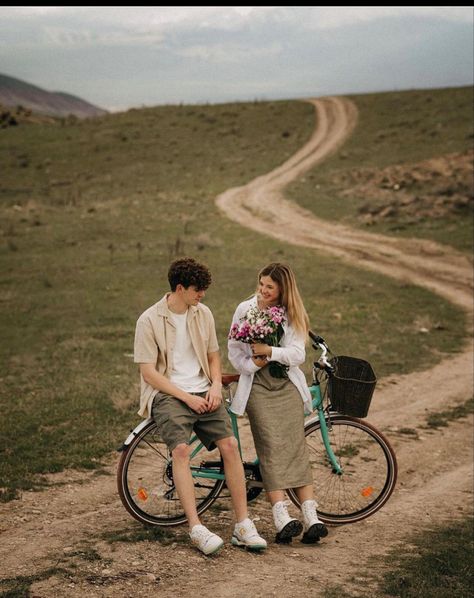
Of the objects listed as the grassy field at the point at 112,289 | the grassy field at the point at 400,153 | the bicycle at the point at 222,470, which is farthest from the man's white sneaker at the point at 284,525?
the grassy field at the point at 400,153

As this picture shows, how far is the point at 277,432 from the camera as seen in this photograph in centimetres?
534

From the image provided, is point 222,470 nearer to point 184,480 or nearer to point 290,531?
point 184,480

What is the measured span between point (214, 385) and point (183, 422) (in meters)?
0.37

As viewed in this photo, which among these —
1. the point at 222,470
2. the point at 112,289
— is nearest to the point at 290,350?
the point at 222,470

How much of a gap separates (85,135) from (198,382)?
53741mm

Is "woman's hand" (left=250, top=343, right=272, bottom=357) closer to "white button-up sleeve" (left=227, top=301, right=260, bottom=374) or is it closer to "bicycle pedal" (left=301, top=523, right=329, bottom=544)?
"white button-up sleeve" (left=227, top=301, right=260, bottom=374)

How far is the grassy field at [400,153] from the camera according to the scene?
2673 cm

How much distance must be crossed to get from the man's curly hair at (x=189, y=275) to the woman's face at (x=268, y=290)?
452mm

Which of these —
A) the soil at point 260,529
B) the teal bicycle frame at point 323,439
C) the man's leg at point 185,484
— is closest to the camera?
the soil at point 260,529

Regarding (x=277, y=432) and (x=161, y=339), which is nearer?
(x=161, y=339)

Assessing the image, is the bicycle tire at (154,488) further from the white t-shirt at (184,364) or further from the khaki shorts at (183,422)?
the white t-shirt at (184,364)

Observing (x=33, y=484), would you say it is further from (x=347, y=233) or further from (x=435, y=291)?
(x=347, y=233)

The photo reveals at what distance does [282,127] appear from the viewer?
53219mm

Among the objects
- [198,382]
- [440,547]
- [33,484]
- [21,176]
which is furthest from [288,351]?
[21,176]
